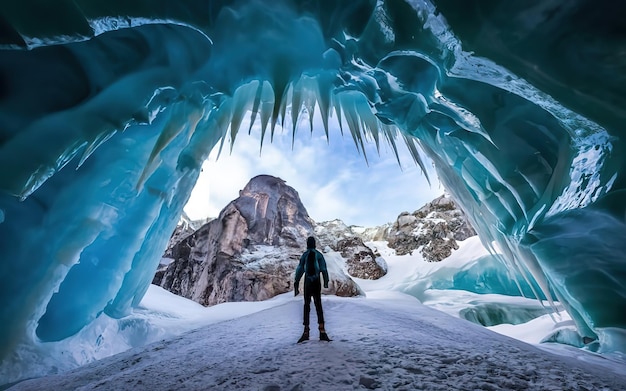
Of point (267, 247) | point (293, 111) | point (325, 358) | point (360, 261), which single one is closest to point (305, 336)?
point (325, 358)

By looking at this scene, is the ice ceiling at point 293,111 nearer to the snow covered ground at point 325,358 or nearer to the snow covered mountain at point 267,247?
the snow covered ground at point 325,358

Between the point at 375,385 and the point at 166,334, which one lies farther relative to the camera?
the point at 166,334

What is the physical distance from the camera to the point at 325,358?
2.86m

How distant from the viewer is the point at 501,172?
4.13 metres

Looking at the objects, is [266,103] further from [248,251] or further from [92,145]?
[248,251]

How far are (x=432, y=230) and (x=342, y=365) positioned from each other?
853 inches

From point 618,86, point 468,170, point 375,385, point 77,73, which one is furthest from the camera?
point 468,170

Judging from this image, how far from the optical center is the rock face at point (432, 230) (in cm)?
2144

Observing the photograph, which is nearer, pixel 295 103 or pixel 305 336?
pixel 305 336

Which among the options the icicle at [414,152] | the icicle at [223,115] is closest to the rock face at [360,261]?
the icicle at [414,152]

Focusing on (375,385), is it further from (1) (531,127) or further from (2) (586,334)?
(2) (586,334)

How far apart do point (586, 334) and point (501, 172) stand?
3.68 metres

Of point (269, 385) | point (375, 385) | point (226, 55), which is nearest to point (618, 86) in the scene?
point (375, 385)

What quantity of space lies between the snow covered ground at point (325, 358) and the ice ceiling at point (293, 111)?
0.75m
